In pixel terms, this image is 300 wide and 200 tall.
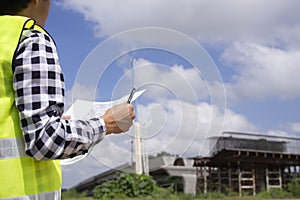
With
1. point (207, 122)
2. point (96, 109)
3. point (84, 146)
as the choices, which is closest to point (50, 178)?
point (84, 146)

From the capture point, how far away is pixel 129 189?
57.4 feet

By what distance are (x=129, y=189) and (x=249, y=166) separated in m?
7.85

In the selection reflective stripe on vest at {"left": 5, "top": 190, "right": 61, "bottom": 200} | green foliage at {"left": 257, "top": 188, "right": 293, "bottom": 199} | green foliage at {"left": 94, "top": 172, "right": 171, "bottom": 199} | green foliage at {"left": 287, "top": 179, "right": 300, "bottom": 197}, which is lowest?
green foliage at {"left": 257, "top": 188, "right": 293, "bottom": 199}

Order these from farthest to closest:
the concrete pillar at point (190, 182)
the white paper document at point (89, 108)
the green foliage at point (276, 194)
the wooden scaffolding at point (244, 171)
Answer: the wooden scaffolding at point (244, 171)
the concrete pillar at point (190, 182)
the green foliage at point (276, 194)
the white paper document at point (89, 108)

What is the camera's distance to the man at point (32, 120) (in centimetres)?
117

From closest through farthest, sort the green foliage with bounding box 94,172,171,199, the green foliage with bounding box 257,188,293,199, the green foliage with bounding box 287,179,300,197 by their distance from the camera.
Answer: the green foliage with bounding box 94,172,171,199
the green foliage with bounding box 257,188,293,199
the green foliage with bounding box 287,179,300,197

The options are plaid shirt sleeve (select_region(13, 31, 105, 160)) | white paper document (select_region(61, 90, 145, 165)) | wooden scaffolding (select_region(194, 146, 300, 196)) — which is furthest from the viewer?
wooden scaffolding (select_region(194, 146, 300, 196))

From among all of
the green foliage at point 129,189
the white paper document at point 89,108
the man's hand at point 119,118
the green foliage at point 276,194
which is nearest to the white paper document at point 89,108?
the white paper document at point 89,108

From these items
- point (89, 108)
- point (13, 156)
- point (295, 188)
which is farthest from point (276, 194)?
point (13, 156)

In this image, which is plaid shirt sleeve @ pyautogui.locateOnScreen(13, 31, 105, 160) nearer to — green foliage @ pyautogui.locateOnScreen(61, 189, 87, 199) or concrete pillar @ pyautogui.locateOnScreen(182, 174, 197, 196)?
green foliage @ pyautogui.locateOnScreen(61, 189, 87, 199)

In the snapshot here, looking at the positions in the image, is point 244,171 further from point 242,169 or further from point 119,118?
point 119,118

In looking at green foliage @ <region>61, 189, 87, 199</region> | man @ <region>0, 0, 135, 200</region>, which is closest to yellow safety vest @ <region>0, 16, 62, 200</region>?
man @ <region>0, 0, 135, 200</region>

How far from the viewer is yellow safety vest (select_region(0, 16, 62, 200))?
120 cm

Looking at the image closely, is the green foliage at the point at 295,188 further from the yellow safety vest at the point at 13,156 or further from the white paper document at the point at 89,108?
the yellow safety vest at the point at 13,156
